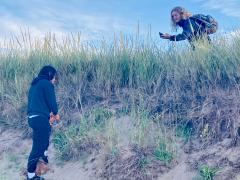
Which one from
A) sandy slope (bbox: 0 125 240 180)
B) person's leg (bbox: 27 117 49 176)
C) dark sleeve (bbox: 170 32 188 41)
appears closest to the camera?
sandy slope (bbox: 0 125 240 180)

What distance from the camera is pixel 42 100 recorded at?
7129mm

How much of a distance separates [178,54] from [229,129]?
2111mm

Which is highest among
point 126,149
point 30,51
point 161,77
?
point 30,51

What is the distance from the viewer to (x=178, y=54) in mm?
8297

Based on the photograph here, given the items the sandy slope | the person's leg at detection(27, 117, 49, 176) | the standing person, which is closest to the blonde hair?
the standing person

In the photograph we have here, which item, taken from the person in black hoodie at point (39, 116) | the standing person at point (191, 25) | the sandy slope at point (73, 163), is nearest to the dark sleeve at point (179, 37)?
the standing person at point (191, 25)

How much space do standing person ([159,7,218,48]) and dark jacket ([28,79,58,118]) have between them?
A: 8.64 ft

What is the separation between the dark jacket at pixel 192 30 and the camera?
8180 mm

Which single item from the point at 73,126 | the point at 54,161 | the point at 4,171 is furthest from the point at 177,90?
the point at 4,171

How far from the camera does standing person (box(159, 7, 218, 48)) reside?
26.5 ft

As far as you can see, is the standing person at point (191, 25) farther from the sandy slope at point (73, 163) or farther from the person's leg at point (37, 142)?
the person's leg at point (37, 142)

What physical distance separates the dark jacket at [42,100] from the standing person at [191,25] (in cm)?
263

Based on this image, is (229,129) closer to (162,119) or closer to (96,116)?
(162,119)

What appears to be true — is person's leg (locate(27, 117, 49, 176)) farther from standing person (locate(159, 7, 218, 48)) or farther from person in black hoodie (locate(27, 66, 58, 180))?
standing person (locate(159, 7, 218, 48))
